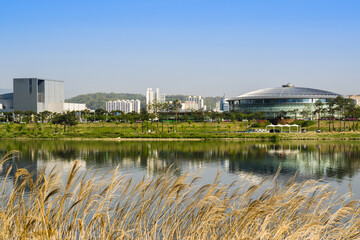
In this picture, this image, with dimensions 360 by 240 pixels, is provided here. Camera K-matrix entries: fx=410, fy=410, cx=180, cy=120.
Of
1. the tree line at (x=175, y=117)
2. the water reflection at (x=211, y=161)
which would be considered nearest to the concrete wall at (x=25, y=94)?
the tree line at (x=175, y=117)

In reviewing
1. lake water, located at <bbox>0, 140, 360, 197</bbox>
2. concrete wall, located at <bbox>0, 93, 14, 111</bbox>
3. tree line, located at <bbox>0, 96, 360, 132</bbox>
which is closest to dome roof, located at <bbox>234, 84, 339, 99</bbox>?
tree line, located at <bbox>0, 96, 360, 132</bbox>

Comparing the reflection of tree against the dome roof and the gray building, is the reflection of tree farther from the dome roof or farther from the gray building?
the gray building

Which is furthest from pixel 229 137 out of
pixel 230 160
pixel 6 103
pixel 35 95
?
pixel 6 103

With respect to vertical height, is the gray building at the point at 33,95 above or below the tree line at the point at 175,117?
above

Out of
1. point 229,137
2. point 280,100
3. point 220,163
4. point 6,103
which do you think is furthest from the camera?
point 6,103

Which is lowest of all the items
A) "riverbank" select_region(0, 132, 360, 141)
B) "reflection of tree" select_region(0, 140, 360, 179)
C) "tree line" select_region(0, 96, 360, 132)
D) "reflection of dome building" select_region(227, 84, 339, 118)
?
"reflection of tree" select_region(0, 140, 360, 179)

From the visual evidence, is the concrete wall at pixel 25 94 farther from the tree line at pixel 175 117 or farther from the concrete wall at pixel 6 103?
the tree line at pixel 175 117

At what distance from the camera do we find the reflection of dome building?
120m

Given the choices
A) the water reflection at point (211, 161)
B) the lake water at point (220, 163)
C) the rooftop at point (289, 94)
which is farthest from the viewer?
the rooftop at point (289, 94)

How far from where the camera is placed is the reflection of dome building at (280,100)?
120438 millimetres

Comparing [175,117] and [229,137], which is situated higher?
[175,117]

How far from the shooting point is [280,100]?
121938 millimetres

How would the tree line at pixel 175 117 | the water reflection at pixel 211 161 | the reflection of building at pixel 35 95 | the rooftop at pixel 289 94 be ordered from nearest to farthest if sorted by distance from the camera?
the water reflection at pixel 211 161 < the tree line at pixel 175 117 < the rooftop at pixel 289 94 < the reflection of building at pixel 35 95

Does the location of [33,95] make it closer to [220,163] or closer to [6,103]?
[6,103]
